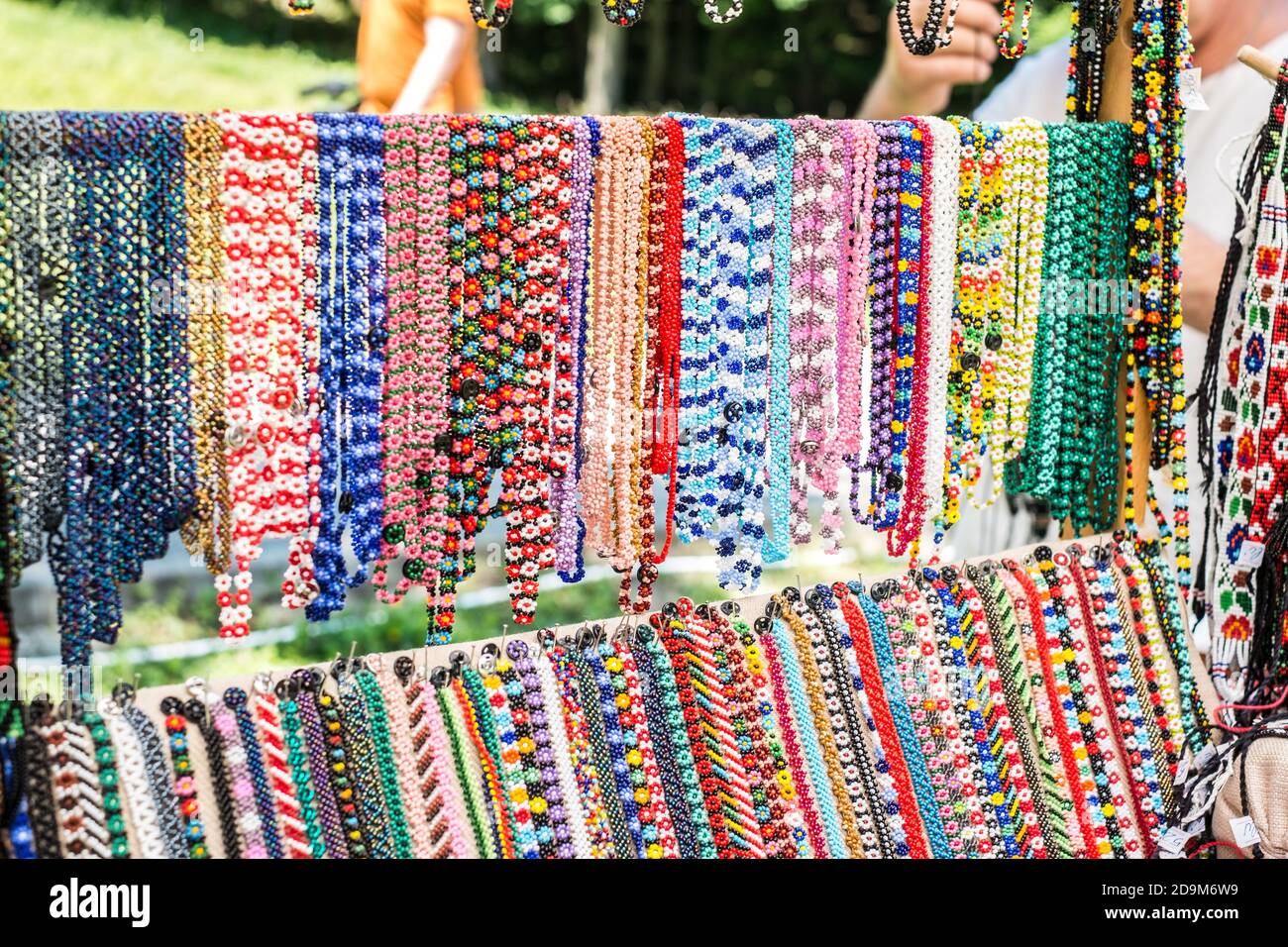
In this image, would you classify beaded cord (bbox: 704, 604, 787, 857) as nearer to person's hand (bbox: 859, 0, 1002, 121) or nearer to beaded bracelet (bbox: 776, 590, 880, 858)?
beaded bracelet (bbox: 776, 590, 880, 858)

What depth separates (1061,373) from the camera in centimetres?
183

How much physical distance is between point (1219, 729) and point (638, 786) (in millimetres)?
1039

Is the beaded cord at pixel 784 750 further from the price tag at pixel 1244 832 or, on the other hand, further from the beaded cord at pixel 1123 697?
the price tag at pixel 1244 832

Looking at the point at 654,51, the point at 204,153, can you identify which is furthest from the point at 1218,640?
the point at 654,51

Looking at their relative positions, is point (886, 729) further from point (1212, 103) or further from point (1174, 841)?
point (1212, 103)

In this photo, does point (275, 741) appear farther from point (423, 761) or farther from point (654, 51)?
point (654, 51)

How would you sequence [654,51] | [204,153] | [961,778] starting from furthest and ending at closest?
[654,51] → [961,778] → [204,153]

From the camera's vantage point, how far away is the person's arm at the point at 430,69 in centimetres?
279

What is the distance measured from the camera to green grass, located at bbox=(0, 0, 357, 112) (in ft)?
15.3

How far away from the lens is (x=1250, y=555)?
192 cm

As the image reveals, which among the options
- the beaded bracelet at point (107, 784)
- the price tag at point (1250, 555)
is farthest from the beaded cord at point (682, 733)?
the price tag at point (1250, 555)

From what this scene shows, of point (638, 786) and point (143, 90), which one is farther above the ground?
point (143, 90)

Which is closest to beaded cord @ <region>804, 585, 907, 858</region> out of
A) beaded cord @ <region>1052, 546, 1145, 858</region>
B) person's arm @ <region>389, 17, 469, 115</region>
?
beaded cord @ <region>1052, 546, 1145, 858</region>
